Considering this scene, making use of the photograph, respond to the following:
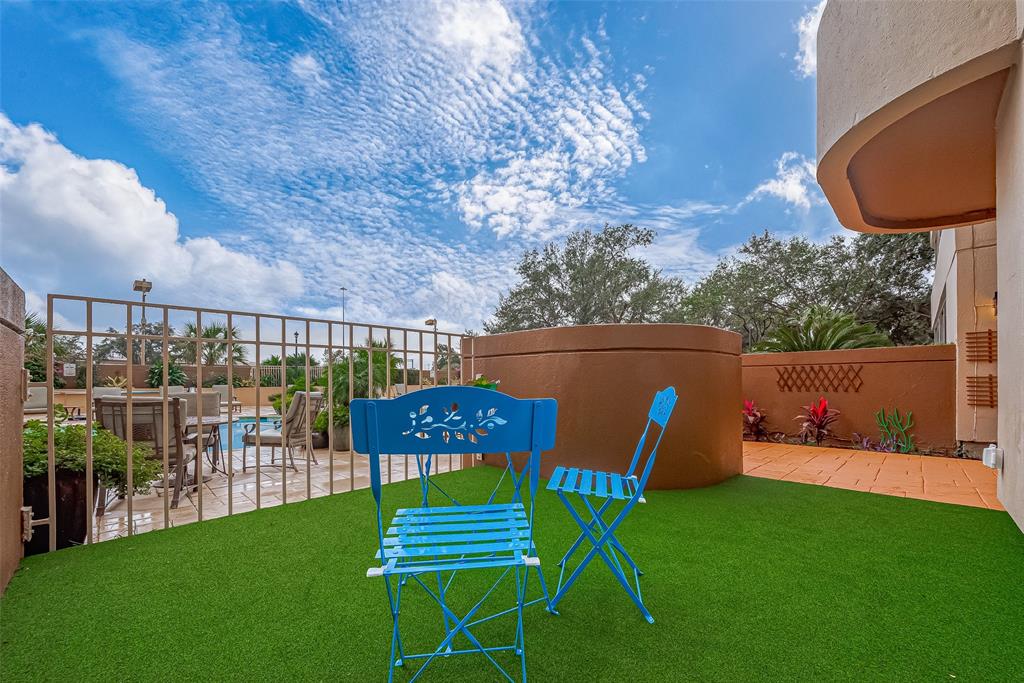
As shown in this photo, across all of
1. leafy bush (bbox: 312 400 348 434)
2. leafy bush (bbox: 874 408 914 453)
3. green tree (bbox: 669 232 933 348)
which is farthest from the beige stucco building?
green tree (bbox: 669 232 933 348)

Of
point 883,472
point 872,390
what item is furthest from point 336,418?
point 872,390

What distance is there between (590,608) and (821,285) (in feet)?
52.8

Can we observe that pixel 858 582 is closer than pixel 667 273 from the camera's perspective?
Yes

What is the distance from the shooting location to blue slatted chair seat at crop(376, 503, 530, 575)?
51.8 inches

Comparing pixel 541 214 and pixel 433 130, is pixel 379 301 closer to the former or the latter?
pixel 541 214

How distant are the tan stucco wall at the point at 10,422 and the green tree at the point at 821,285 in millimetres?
12961

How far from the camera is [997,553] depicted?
2580 mm

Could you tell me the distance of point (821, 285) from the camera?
48.5 ft

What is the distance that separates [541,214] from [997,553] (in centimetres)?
1749

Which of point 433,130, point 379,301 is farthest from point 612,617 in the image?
point 379,301

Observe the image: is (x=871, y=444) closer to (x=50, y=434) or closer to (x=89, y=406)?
(x=89, y=406)

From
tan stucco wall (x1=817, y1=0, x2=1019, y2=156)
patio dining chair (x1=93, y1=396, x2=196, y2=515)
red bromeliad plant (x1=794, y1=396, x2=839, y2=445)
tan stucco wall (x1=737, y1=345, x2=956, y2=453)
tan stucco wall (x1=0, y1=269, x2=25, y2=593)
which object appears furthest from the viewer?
red bromeliad plant (x1=794, y1=396, x2=839, y2=445)

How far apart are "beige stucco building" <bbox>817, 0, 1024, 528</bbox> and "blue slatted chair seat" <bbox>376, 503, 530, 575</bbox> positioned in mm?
3082

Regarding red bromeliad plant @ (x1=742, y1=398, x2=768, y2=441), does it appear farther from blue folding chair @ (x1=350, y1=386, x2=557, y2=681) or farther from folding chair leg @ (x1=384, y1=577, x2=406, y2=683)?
folding chair leg @ (x1=384, y1=577, x2=406, y2=683)
